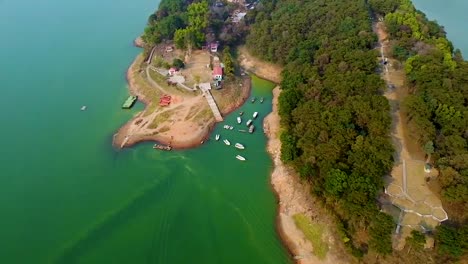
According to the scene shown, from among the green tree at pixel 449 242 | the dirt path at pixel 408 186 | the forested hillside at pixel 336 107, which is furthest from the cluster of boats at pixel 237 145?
the green tree at pixel 449 242

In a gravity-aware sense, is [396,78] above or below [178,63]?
above

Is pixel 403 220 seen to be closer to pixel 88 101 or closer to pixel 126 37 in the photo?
pixel 88 101

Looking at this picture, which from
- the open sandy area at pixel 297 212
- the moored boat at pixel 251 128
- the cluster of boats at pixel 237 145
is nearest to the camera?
the open sandy area at pixel 297 212

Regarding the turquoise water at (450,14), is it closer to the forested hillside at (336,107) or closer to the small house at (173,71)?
the forested hillside at (336,107)

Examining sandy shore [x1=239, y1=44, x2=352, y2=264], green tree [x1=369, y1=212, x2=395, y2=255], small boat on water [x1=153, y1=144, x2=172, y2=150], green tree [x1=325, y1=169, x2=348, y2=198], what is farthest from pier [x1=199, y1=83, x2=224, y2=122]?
green tree [x1=369, y1=212, x2=395, y2=255]

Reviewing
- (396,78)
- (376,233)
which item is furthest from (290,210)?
(396,78)

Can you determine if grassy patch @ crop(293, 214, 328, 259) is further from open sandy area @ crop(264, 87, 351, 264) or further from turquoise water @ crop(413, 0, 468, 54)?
turquoise water @ crop(413, 0, 468, 54)

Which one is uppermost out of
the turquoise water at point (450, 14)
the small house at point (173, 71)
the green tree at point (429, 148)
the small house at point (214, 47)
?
the turquoise water at point (450, 14)
